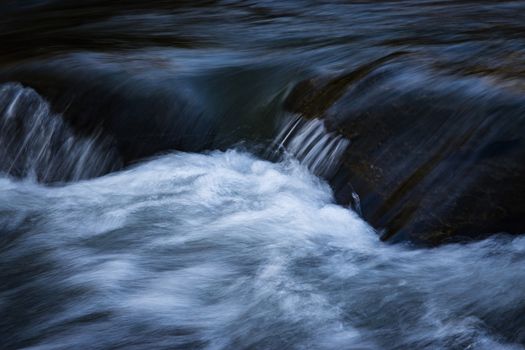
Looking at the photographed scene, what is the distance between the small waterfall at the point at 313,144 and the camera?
4578 millimetres

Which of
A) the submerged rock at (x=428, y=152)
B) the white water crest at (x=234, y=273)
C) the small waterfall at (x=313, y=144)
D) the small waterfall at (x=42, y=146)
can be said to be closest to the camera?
the white water crest at (x=234, y=273)

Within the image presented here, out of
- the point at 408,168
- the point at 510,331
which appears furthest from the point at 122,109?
the point at 510,331

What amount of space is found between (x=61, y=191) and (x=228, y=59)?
1.73 metres

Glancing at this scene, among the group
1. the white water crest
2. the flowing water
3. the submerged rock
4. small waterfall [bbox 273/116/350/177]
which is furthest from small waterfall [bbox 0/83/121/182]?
the submerged rock

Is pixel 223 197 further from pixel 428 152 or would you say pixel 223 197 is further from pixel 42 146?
pixel 42 146

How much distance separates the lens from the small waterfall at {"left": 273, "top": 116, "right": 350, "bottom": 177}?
15.0 feet

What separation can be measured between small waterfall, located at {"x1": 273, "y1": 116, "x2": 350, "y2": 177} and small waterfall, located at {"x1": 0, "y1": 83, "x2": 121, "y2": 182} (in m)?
1.12

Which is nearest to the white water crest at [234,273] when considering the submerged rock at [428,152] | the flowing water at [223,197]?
the flowing water at [223,197]

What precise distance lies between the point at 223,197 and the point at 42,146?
153cm

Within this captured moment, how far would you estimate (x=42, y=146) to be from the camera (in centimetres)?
552

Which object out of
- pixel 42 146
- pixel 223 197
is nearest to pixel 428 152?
pixel 223 197

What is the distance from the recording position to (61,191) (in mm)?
5121

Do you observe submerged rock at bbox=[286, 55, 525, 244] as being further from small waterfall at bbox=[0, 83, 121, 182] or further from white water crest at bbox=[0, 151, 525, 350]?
small waterfall at bbox=[0, 83, 121, 182]

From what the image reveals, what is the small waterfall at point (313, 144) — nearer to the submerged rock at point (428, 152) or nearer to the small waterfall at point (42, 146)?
the submerged rock at point (428, 152)
